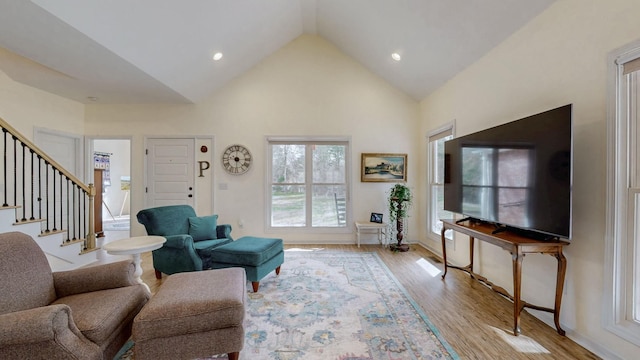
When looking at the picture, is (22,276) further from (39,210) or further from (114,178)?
(114,178)

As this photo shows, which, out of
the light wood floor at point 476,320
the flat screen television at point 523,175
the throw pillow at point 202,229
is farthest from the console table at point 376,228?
the throw pillow at point 202,229

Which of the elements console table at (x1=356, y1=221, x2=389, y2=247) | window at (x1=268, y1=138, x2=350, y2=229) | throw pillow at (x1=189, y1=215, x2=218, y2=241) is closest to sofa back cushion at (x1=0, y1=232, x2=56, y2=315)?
throw pillow at (x1=189, y1=215, x2=218, y2=241)

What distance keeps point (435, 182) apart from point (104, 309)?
172 inches

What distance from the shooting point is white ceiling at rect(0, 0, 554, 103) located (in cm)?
247

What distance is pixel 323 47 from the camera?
4922 mm

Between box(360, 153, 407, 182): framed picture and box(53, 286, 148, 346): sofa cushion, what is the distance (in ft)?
12.4

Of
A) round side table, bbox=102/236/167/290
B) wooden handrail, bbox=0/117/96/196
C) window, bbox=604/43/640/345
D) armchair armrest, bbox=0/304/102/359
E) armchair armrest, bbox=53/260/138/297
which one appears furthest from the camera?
wooden handrail, bbox=0/117/96/196

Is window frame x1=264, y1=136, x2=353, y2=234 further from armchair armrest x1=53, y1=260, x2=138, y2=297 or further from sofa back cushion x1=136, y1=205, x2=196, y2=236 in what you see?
armchair armrest x1=53, y1=260, x2=138, y2=297

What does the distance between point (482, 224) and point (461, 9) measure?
7.32ft

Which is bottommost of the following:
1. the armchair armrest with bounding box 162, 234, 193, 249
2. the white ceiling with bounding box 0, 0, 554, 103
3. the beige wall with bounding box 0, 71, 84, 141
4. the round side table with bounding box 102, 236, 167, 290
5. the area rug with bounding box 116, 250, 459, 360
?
the area rug with bounding box 116, 250, 459, 360

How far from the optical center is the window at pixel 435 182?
431 centimetres

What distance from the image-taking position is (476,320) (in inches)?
89.3

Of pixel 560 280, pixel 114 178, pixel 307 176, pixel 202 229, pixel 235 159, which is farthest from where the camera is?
pixel 114 178

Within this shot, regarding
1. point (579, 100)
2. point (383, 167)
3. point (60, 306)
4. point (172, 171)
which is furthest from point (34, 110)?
point (579, 100)
